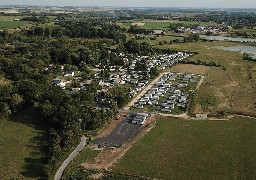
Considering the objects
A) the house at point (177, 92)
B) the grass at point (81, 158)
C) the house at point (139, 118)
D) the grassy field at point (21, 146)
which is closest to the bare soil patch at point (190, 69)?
the house at point (177, 92)

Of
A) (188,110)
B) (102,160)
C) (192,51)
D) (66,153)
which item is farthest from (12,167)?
(192,51)

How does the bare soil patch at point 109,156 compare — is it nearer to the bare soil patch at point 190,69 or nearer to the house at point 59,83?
the house at point 59,83

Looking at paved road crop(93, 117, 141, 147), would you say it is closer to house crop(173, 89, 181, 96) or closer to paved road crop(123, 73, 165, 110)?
paved road crop(123, 73, 165, 110)

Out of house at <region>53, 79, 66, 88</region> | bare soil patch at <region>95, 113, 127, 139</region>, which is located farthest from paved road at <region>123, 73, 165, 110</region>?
house at <region>53, 79, 66, 88</region>

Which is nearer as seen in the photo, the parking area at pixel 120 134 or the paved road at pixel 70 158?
the paved road at pixel 70 158

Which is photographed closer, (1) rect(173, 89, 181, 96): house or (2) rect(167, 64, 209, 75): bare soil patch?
(1) rect(173, 89, 181, 96): house

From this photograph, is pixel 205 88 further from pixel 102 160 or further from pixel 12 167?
pixel 12 167
